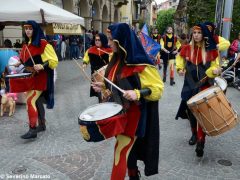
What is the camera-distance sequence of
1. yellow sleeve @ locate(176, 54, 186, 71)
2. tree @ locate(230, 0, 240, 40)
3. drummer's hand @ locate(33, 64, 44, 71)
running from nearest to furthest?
yellow sleeve @ locate(176, 54, 186, 71) < drummer's hand @ locate(33, 64, 44, 71) < tree @ locate(230, 0, 240, 40)

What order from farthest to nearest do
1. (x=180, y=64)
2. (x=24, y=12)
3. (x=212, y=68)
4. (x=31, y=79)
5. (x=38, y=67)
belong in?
(x=24, y=12)
(x=31, y=79)
(x=38, y=67)
(x=180, y=64)
(x=212, y=68)

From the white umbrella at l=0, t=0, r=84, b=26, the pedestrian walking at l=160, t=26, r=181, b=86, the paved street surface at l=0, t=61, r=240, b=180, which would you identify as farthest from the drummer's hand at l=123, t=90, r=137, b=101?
the pedestrian walking at l=160, t=26, r=181, b=86

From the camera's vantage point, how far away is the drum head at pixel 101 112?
107 inches

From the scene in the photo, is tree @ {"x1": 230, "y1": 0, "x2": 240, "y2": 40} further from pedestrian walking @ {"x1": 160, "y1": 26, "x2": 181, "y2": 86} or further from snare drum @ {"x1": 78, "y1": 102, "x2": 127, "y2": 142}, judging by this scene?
snare drum @ {"x1": 78, "y1": 102, "x2": 127, "y2": 142}

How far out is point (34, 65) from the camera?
5.14m

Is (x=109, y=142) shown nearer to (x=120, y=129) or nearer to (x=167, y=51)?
(x=120, y=129)

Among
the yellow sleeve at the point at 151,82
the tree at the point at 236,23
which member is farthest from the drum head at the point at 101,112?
the tree at the point at 236,23

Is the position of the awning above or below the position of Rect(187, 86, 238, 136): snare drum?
above

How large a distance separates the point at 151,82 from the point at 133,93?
0.27 metres

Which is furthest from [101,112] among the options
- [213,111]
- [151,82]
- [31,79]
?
[31,79]

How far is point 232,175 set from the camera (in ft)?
13.5

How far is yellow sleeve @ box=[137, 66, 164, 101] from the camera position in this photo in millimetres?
2938

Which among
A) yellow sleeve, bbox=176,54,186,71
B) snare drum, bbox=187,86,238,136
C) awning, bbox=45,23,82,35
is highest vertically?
awning, bbox=45,23,82,35

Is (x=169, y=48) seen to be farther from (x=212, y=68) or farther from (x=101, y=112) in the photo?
(x=101, y=112)
